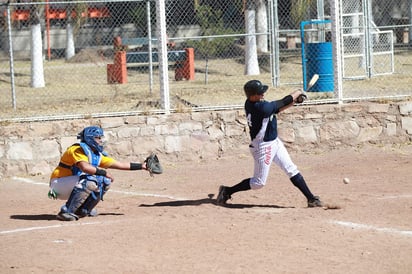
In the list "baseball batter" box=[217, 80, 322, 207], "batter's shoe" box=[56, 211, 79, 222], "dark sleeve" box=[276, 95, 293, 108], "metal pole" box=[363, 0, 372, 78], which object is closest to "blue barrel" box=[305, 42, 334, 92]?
"metal pole" box=[363, 0, 372, 78]

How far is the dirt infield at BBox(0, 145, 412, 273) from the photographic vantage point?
7.90m

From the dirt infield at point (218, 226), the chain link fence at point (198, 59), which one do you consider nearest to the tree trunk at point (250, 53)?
the chain link fence at point (198, 59)

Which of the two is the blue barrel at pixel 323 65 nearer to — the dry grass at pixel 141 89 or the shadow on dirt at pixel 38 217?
the dry grass at pixel 141 89

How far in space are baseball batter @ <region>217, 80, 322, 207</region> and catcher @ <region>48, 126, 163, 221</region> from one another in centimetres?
124

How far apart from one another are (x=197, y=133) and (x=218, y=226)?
5.06 metres

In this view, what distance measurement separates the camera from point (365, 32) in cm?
2197

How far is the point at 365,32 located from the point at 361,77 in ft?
4.77

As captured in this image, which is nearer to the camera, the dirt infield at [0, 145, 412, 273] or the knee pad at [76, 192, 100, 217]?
the dirt infield at [0, 145, 412, 273]

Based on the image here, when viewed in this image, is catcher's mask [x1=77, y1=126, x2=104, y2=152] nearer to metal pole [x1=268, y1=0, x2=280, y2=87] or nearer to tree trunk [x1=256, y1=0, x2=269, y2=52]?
metal pole [x1=268, y1=0, x2=280, y2=87]

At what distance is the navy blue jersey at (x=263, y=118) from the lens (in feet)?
34.2

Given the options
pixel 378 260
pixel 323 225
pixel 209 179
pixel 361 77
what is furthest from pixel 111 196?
pixel 361 77

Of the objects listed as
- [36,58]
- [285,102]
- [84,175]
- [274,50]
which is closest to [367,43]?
[274,50]

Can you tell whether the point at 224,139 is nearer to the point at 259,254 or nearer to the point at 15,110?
the point at 15,110

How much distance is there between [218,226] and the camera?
9.48 m
